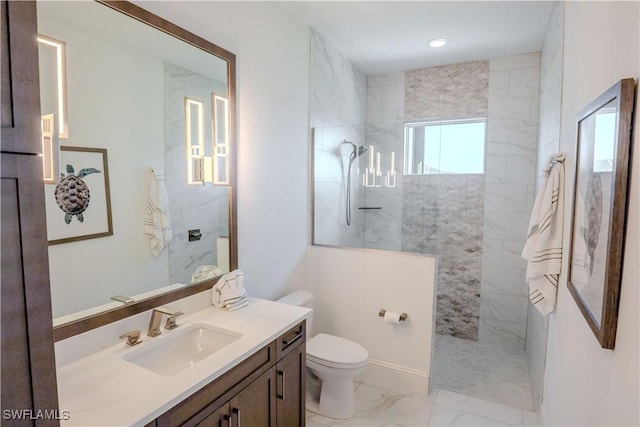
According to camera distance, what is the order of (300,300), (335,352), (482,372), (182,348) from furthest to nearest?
(482,372) < (300,300) < (335,352) < (182,348)

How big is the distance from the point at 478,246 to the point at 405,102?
5.77 ft

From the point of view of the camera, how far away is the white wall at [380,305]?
2.64 meters

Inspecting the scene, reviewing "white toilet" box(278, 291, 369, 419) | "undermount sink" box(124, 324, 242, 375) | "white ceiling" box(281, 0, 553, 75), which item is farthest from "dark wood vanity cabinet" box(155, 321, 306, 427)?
"white ceiling" box(281, 0, 553, 75)

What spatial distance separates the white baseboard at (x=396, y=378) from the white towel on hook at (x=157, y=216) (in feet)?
6.37

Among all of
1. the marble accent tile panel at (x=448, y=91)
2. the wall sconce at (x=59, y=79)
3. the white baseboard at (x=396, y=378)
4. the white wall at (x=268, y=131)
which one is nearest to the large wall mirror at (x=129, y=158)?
the wall sconce at (x=59, y=79)

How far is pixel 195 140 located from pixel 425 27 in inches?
83.4

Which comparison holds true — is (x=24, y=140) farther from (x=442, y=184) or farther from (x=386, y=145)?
(x=442, y=184)

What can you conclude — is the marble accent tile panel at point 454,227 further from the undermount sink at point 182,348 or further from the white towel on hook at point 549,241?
the undermount sink at point 182,348

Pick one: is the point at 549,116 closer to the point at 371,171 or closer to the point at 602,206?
the point at 371,171

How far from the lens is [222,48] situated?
6.72ft

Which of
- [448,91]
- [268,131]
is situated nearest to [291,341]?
[268,131]

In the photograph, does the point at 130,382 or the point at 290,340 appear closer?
the point at 130,382

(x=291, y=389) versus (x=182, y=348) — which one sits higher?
(x=182, y=348)

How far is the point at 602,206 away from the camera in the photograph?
110cm
